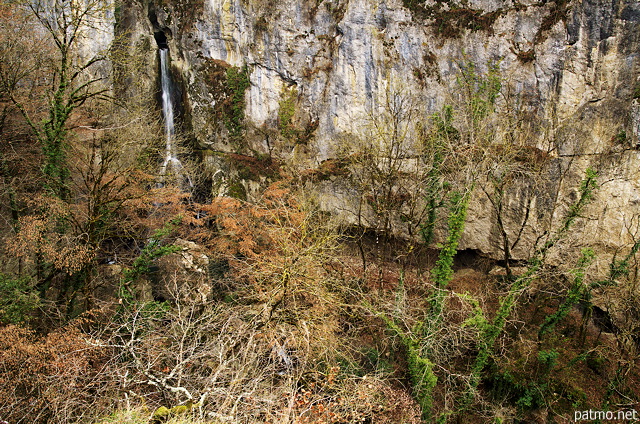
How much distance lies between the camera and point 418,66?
17.0 metres

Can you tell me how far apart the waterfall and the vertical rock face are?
0.67 m

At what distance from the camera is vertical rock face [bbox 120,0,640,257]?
13539mm

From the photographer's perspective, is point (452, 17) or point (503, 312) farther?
point (452, 17)

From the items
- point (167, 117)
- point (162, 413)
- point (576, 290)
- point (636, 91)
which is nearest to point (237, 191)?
point (167, 117)

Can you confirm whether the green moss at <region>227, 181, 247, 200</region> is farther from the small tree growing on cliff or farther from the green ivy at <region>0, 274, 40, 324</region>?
the green ivy at <region>0, 274, 40, 324</region>

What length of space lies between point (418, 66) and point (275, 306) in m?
14.0

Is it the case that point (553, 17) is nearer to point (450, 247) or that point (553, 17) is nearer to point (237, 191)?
point (450, 247)

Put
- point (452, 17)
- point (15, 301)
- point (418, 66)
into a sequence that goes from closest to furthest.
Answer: point (15, 301)
point (452, 17)
point (418, 66)

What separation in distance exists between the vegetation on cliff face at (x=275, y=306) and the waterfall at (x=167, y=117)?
300 centimetres

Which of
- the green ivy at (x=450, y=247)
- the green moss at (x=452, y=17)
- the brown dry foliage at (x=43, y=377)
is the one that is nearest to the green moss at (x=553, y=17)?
the green moss at (x=452, y=17)

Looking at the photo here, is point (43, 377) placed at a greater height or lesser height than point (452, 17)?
lesser

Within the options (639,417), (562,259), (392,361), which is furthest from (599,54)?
(392,361)

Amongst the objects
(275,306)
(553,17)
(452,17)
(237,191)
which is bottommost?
(275,306)

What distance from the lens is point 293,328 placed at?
802 centimetres
